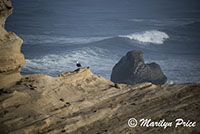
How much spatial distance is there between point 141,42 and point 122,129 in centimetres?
2998

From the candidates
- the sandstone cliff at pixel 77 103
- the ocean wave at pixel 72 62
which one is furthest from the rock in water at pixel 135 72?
the sandstone cliff at pixel 77 103

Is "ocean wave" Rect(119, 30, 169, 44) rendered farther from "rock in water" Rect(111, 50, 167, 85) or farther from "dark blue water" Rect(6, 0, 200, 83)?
"rock in water" Rect(111, 50, 167, 85)

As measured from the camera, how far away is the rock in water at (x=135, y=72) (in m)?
17.5

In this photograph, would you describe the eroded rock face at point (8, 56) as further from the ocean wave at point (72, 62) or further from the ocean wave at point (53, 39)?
the ocean wave at point (53, 39)

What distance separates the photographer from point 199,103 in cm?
661

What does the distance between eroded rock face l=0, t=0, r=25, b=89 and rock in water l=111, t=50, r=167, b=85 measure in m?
10.7

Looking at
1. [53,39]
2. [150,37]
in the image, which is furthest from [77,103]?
[150,37]

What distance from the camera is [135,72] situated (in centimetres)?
1764

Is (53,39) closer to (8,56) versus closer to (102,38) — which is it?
(102,38)

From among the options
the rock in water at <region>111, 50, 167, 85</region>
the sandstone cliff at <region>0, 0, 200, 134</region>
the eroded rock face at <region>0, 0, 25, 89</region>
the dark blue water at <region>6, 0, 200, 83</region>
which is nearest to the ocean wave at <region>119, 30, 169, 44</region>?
the dark blue water at <region>6, 0, 200, 83</region>

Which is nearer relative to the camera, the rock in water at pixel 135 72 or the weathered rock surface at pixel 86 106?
the weathered rock surface at pixel 86 106

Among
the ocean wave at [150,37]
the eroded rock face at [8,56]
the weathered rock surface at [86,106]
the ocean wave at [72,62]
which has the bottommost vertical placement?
the ocean wave at [72,62]

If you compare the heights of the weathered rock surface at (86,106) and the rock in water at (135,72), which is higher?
the weathered rock surface at (86,106)

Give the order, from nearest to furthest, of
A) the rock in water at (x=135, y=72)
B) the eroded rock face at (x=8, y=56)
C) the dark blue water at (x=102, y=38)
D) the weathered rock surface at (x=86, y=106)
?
the weathered rock surface at (x=86, y=106) → the eroded rock face at (x=8, y=56) → the rock in water at (x=135, y=72) → the dark blue water at (x=102, y=38)
